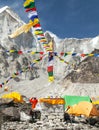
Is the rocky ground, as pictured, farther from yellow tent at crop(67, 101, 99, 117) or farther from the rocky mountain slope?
the rocky mountain slope

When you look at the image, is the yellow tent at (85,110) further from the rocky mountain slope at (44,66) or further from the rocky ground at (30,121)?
the rocky mountain slope at (44,66)

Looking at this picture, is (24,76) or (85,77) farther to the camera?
(24,76)

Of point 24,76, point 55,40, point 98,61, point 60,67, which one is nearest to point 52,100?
point 98,61

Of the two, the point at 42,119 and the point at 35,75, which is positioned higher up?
the point at 35,75

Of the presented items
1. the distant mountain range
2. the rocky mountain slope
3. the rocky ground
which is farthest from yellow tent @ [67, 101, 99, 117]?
the distant mountain range

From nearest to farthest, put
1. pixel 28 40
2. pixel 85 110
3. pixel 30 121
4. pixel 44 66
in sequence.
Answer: pixel 30 121 → pixel 85 110 → pixel 44 66 → pixel 28 40

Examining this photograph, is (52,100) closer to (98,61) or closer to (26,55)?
(98,61)

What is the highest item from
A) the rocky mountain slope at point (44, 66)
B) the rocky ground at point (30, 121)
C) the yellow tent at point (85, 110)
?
the rocky mountain slope at point (44, 66)

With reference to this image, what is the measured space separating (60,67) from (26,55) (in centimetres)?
1319

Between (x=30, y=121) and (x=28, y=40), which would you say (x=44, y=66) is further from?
(x=30, y=121)

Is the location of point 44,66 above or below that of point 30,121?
above

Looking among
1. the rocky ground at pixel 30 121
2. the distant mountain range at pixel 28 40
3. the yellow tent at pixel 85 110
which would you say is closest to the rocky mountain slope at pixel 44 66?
the distant mountain range at pixel 28 40

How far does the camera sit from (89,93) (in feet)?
226

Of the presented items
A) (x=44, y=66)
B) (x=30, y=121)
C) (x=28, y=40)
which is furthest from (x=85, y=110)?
(x=28, y=40)
